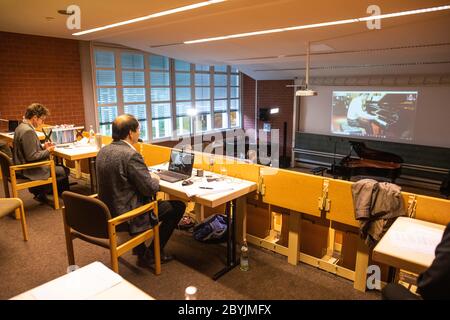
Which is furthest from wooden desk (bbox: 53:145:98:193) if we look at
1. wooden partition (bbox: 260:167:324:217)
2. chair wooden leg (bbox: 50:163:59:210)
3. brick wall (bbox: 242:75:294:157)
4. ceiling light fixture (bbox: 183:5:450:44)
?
brick wall (bbox: 242:75:294:157)

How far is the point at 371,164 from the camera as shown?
6691mm

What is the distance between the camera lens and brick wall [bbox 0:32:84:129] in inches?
238

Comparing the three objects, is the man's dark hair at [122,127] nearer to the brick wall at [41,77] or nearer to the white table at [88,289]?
the white table at [88,289]

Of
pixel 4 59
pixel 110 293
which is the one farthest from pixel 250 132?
pixel 110 293

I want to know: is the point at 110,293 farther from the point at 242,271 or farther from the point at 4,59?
the point at 4,59

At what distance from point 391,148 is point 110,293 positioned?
7.63 m

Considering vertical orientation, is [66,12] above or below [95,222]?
above

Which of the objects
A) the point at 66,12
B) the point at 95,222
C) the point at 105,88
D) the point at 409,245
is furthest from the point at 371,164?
the point at 105,88

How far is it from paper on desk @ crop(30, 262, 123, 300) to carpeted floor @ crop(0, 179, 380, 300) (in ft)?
3.67

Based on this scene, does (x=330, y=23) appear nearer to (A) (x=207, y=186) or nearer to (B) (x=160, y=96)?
(A) (x=207, y=186)

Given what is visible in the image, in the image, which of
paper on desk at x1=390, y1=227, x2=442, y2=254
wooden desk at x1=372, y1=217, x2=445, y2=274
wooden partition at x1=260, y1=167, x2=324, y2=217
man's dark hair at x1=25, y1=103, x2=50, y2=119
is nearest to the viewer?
wooden desk at x1=372, y1=217, x2=445, y2=274

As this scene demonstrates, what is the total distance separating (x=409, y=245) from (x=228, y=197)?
137 cm

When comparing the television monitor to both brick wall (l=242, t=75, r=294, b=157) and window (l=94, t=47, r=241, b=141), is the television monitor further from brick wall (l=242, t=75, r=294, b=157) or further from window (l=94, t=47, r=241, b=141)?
window (l=94, t=47, r=241, b=141)

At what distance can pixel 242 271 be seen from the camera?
286cm
